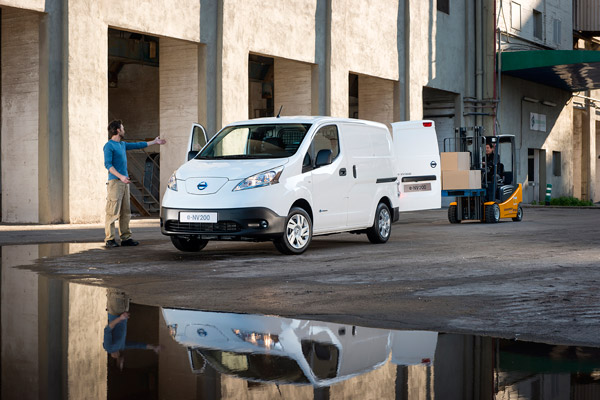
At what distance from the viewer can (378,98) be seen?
3000 centimetres

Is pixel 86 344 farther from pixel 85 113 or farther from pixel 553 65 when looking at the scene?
pixel 553 65

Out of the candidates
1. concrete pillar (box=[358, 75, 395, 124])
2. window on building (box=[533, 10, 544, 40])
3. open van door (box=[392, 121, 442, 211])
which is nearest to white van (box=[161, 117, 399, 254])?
open van door (box=[392, 121, 442, 211])

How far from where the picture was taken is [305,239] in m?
11.9

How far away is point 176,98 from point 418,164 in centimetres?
812

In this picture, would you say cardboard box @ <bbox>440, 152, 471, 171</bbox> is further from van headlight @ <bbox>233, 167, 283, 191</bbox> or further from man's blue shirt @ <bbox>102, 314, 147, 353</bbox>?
man's blue shirt @ <bbox>102, 314, 147, 353</bbox>

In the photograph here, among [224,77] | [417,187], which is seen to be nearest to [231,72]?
[224,77]

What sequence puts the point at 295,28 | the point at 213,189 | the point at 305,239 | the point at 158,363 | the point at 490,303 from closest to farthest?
the point at 158,363
the point at 490,303
the point at 213,189
the point at 305,239
the point at 295,28

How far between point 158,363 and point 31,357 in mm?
766

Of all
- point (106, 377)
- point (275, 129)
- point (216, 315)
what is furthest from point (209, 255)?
point (106, 377)

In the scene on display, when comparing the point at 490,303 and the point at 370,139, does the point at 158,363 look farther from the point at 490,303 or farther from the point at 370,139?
the point at 370,139

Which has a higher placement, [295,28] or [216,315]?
[295,28]

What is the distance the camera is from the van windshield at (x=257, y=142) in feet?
38.9

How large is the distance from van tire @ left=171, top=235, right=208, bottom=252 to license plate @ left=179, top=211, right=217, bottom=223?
1.97ft

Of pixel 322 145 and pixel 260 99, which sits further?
pixel 260 99
